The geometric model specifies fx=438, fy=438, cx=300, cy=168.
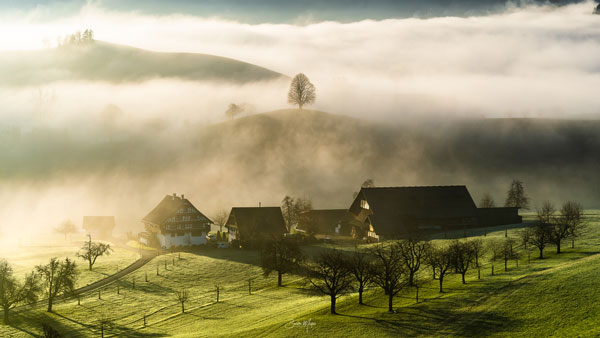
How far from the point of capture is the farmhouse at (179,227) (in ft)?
338

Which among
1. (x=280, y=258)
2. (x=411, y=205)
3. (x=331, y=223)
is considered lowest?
(x=280, y=258)

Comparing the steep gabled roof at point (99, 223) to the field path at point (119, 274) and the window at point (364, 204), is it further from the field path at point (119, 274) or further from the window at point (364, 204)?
the window at point (364, 204)

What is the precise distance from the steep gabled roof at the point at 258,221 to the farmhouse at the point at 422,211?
68.3ft

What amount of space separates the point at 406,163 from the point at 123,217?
120 metres

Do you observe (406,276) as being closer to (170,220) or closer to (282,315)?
(282,315)

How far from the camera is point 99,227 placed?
134 meters

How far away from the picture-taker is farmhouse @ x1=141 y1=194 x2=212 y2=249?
338 ft

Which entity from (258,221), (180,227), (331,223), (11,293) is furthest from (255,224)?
(11,293)

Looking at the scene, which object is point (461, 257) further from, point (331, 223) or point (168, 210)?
point (168, 210)

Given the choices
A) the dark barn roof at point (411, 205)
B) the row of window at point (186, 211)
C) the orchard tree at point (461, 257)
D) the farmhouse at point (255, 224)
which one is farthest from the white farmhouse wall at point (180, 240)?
the orchard tree at point (461, 257)

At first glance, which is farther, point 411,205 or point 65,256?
point 411,205

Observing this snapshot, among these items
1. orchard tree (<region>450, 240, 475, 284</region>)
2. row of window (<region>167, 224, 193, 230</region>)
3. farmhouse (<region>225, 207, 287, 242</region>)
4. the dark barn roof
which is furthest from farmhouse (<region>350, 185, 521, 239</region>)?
row of window (<region>167, 224, 193, 230</region>)

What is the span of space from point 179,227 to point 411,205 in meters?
55.7

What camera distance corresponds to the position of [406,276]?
59344 mm
